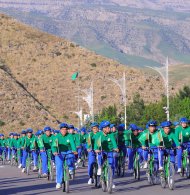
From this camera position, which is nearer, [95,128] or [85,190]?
[85,190]

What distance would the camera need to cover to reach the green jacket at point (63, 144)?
2038 centimetres

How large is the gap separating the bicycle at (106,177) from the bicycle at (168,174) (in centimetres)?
139

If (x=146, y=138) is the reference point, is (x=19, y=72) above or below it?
above

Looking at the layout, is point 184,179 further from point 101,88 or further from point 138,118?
point 101,88

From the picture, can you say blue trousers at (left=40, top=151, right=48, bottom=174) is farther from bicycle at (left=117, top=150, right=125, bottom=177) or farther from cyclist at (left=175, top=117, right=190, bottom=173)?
cyclist at (left=175, top=117, right=190, bottom=173)

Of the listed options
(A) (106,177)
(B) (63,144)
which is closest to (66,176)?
(B) (63,144)

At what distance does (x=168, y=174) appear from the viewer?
2009 cm

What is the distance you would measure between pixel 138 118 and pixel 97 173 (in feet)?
187

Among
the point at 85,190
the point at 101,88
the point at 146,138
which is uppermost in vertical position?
the point at 101,88

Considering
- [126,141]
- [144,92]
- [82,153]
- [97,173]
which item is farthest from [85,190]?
[144,92]

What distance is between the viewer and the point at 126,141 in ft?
86.5

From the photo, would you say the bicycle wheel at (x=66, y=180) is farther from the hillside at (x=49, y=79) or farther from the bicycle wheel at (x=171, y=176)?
the hillside at (x=49, y=79)

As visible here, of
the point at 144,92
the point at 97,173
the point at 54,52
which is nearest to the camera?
the point at 97,173

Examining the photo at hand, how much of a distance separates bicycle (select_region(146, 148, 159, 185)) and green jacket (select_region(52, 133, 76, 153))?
2221mm
